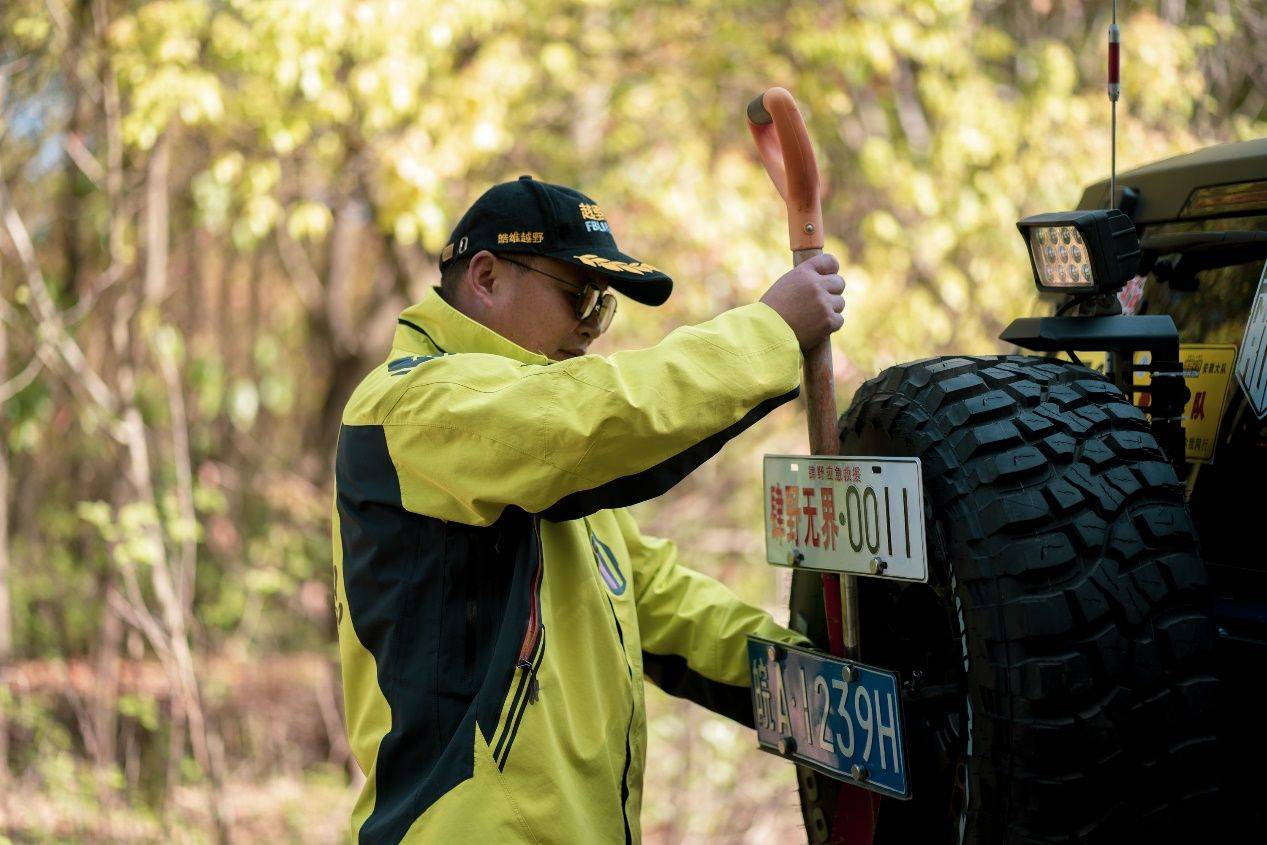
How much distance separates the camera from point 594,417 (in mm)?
2383

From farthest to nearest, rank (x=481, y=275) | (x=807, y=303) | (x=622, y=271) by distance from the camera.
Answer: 1. (x=481, y=275)
2. (x=622, y=271)
3. (x=807, y=303)

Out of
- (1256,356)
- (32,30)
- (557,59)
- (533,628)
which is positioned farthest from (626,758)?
(557,59)

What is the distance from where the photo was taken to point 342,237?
9742 mm

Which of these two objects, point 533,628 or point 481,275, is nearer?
point 533,628

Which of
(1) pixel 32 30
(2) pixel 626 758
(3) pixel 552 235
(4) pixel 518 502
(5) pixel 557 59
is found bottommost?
(2) pixel 626 758

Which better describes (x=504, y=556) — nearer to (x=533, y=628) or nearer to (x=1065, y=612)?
(x=533, y=628)

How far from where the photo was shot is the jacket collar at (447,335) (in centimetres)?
297

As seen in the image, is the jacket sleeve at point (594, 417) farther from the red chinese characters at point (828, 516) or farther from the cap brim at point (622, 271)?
the cap brim at point (622, 271)

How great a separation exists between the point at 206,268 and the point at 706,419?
10.5 m

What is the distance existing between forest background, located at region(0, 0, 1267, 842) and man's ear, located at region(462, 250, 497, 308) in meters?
4.03

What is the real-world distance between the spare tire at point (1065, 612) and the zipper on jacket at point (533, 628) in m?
0.70

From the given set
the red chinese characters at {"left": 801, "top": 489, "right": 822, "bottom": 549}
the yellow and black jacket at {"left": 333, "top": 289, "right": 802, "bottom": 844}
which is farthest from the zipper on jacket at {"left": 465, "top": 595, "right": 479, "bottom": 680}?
the red chinese characters at {"left": 801, "top": 489, "right": 822, "bottom": 549}

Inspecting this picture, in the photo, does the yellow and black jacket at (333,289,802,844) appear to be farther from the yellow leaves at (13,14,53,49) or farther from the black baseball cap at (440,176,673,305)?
the yellow leaves at (13,14,53,49)

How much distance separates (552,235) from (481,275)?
19 cm
